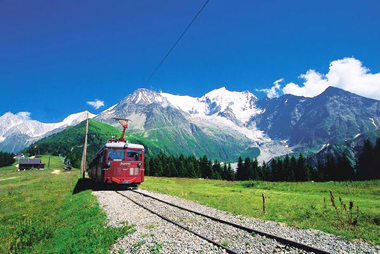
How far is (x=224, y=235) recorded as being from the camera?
9086 mm

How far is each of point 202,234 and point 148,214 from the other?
15.3 feet

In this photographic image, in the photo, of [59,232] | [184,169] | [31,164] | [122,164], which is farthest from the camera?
[31,164]

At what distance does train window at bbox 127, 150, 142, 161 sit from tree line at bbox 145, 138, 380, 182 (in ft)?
232

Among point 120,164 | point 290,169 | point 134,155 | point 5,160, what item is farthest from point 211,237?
point 5,160

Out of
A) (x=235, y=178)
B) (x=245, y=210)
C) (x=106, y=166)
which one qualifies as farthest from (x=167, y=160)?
(x=245, y=210)

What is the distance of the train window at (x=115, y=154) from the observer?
22266 millimetres

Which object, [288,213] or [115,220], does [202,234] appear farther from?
[288,213]

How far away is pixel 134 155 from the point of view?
23609 millimetres

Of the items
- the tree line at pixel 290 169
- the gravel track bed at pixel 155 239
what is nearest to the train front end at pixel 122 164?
the gravel track bed at pixel 155 239

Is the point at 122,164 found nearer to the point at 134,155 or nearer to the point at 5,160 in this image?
the point at 134,155

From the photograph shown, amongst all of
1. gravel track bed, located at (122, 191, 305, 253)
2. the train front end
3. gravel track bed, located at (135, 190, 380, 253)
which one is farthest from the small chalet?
gravel track bed, located at (135, 190, 380, 253)

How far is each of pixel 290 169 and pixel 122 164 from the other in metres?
79.9

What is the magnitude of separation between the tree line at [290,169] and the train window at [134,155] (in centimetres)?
7087

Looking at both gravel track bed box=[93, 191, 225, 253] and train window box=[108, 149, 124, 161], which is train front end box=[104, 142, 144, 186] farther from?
gravel track bed box=[93, 191, 225, 253]
